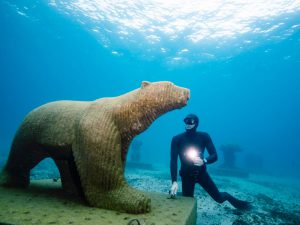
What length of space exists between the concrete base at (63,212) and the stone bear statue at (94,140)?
17cm

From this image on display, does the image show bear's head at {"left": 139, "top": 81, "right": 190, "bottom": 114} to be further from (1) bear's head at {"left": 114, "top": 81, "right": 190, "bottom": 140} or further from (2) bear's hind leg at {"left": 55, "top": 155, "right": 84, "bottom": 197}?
(2) bear's hind leg at {"left": 55, "top": 155, "right": 84, "bottom": 197}

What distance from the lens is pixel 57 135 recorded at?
318 centimetres

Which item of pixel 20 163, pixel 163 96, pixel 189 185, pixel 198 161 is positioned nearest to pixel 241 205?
pixel 189 185

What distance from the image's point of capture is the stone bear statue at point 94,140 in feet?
9.39

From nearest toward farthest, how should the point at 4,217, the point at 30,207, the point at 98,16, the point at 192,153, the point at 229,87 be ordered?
the point at 4,217
the point at 30,207
the point at 192,153
the point at 98,16
the point at 229,87

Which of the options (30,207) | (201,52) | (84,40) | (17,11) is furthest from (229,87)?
(30,207)

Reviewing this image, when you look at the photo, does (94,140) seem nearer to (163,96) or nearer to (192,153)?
(163,96)

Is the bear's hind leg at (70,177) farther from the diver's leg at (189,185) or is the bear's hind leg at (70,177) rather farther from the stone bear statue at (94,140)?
the diver's leg at (189,185)

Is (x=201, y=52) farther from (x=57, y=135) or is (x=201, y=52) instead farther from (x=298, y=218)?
(x=57, y=135)

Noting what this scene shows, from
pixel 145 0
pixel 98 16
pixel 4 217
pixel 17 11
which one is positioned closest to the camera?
pixel 4 217

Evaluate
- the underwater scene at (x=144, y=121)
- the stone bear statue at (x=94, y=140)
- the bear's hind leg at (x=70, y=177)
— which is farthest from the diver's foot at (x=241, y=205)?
the bear's hind leg at (x=70, y=177)

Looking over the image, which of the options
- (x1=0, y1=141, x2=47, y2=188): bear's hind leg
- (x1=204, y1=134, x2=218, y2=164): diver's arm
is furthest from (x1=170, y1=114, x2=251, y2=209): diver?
(x1=0, y1=141, x2=47, y2=188): bear's hind leg

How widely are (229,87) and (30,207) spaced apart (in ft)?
258

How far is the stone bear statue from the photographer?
2861 millimetres
